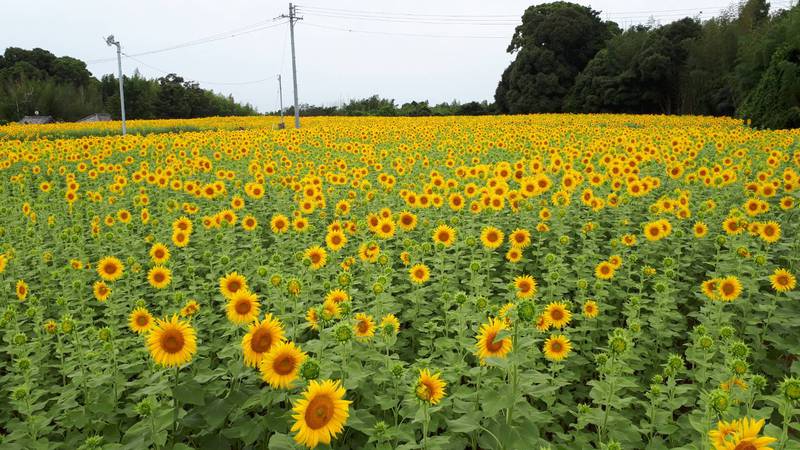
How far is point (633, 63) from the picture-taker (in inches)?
1540

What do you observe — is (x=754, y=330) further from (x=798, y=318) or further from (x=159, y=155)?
(x=159, y=155)

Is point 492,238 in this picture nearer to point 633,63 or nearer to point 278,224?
point 278,224

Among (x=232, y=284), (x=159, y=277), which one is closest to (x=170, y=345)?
(x=232, y=284)

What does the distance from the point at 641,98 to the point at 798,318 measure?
133 ft

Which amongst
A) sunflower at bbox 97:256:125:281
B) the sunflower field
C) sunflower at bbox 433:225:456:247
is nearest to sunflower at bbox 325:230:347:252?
the sunflower field

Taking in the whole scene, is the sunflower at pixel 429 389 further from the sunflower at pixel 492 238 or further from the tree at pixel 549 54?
the tree at pixel 549 54

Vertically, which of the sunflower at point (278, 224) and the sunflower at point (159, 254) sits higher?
the sunflower at point (278, 224)

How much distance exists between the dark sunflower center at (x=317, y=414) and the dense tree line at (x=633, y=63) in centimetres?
2583

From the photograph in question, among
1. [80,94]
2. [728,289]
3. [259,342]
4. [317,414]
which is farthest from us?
[80,94]

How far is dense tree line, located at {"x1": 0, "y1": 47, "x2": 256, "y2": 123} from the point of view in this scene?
54062 millimetres

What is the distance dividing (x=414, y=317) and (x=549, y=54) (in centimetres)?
4609

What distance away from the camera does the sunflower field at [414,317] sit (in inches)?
93.5

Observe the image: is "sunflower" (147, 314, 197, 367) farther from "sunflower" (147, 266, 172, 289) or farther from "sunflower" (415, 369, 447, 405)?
"sunflower" (147, 266, 172, 289)

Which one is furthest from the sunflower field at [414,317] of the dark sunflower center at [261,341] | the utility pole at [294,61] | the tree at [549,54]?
the tree at [549,54]
